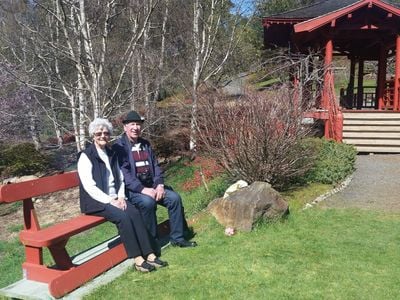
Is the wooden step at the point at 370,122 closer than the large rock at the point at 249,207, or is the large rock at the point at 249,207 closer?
the large rock at the point at 249,207

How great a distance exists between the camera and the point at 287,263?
4.78 meters

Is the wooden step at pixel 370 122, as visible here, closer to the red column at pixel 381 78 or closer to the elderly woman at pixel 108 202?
the red column at pixel 381 78

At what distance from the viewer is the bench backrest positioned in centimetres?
413

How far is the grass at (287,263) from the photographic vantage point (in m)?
4.17

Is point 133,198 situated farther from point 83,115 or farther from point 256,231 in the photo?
point 83,115

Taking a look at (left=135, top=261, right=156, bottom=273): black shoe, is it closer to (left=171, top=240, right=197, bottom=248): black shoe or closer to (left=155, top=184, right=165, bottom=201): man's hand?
(left=171, top=240, right=197, bottom=248): black shoe

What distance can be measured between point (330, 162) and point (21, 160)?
41.5ft

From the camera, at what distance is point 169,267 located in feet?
15.8

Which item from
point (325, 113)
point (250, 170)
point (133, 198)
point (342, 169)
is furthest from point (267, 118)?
point (325, 113)

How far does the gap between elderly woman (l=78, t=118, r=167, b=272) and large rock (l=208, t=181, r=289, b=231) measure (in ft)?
4.74

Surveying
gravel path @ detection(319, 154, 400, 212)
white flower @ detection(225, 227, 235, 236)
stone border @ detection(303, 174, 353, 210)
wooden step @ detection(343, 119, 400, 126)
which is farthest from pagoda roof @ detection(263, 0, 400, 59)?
white flower @ detection(225, 227, 235, 236)

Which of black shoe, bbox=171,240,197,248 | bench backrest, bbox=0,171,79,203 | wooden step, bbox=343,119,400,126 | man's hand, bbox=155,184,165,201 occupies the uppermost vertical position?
bench backrest, bbox=0,171,79,203

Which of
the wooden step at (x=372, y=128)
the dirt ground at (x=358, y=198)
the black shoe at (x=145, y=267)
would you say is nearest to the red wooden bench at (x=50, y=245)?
the black shoe at (x=145, y=267)

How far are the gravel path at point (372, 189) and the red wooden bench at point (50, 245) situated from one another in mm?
3811
